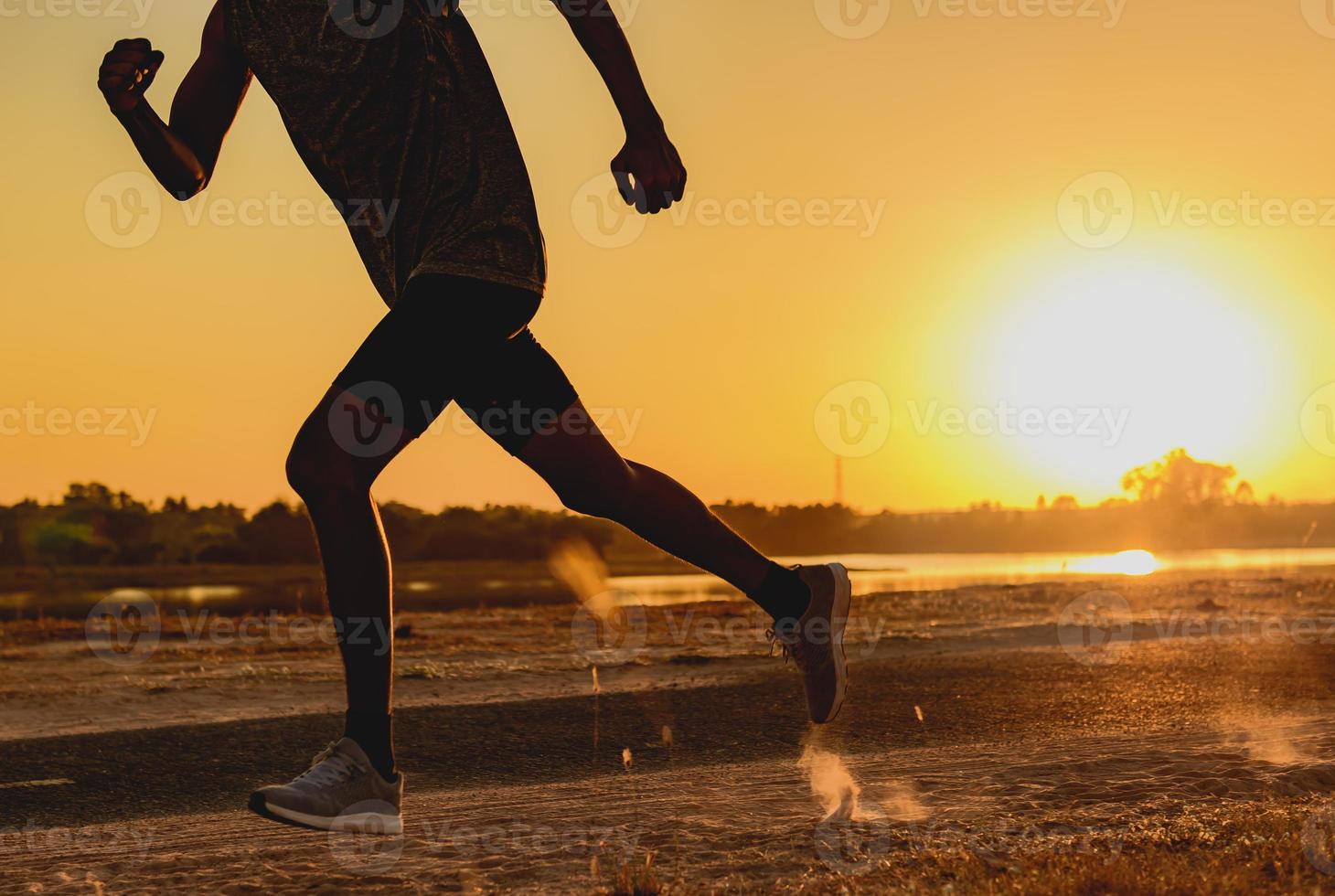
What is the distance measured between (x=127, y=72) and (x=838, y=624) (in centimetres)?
237

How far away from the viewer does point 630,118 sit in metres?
2.90

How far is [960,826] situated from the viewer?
3535 millimetres

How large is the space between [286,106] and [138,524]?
71533 mm

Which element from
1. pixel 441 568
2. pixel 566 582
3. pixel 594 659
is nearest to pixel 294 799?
pixel 594 659

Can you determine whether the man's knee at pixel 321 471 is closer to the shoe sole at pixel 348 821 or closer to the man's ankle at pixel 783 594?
the shoe sole at pixel 348 821

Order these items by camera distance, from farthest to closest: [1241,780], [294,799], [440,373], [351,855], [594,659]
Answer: [594,659] → [1241,780] → [351,855] → [440,373] → [294,799]

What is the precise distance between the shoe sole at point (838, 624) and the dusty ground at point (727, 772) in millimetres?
375

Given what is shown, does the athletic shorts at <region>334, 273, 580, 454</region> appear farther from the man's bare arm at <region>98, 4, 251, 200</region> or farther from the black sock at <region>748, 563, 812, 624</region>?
the black sock at <region>748, 563, 812, 624</region>

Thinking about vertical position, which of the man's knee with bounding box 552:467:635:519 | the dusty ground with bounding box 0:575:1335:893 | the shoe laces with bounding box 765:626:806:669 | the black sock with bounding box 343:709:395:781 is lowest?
the dusty ground with bounding box 0:575:1335:893

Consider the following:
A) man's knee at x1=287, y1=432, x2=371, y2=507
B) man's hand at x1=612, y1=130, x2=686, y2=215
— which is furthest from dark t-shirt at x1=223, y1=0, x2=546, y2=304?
man's knee at x1=287, y1=432, x2=371, y2=507

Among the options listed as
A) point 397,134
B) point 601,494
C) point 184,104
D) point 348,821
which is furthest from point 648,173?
point 348,821

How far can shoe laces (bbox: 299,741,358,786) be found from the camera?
8.74ft

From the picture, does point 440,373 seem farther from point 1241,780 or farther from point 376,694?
point 1241,780

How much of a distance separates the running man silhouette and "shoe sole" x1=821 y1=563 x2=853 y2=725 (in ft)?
3.11
